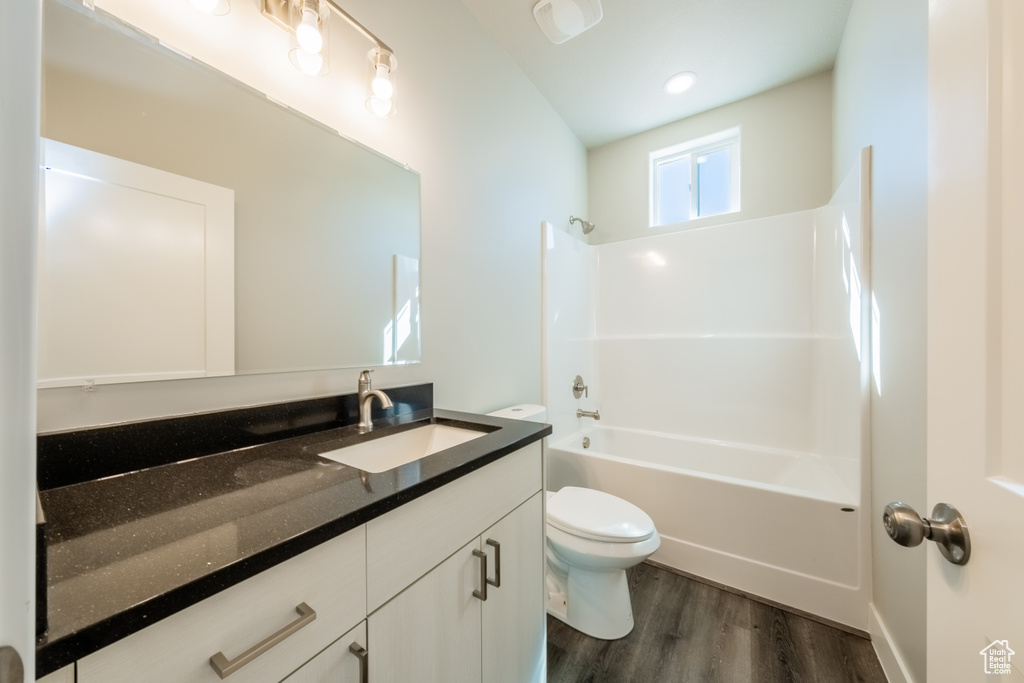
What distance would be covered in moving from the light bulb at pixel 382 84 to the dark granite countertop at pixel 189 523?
116cm

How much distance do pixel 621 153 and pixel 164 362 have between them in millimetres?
2989

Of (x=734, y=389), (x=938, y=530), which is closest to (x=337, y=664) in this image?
(x=938, y=530)

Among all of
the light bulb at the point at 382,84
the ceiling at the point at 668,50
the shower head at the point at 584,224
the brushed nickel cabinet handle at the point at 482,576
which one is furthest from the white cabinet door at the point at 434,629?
the shower head at the point at 584,224

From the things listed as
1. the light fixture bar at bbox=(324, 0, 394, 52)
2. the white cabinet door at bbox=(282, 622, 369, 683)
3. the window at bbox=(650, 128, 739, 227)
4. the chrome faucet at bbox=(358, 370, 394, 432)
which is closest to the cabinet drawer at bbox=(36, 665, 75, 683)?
the white cabinet door at bbox=(282, 622, 369, 683)

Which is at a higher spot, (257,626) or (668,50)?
(668,50)

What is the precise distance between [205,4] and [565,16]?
136 centimetres

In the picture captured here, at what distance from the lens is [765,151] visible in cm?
239

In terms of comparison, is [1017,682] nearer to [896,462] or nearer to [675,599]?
[896,462]

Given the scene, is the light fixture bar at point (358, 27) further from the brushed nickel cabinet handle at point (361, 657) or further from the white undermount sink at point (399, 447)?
the brushed nickel cabinet handle at point (361, 657)

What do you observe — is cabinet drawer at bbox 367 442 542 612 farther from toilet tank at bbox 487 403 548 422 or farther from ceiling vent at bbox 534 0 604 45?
ceiling vent at bbox 534 0 604 45

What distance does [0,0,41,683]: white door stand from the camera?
0.21 meters

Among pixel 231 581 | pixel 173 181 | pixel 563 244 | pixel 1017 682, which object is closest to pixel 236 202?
pixel 173 181

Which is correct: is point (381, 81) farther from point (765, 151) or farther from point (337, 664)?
point (765, 151)

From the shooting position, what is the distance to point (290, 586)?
1.74ft
